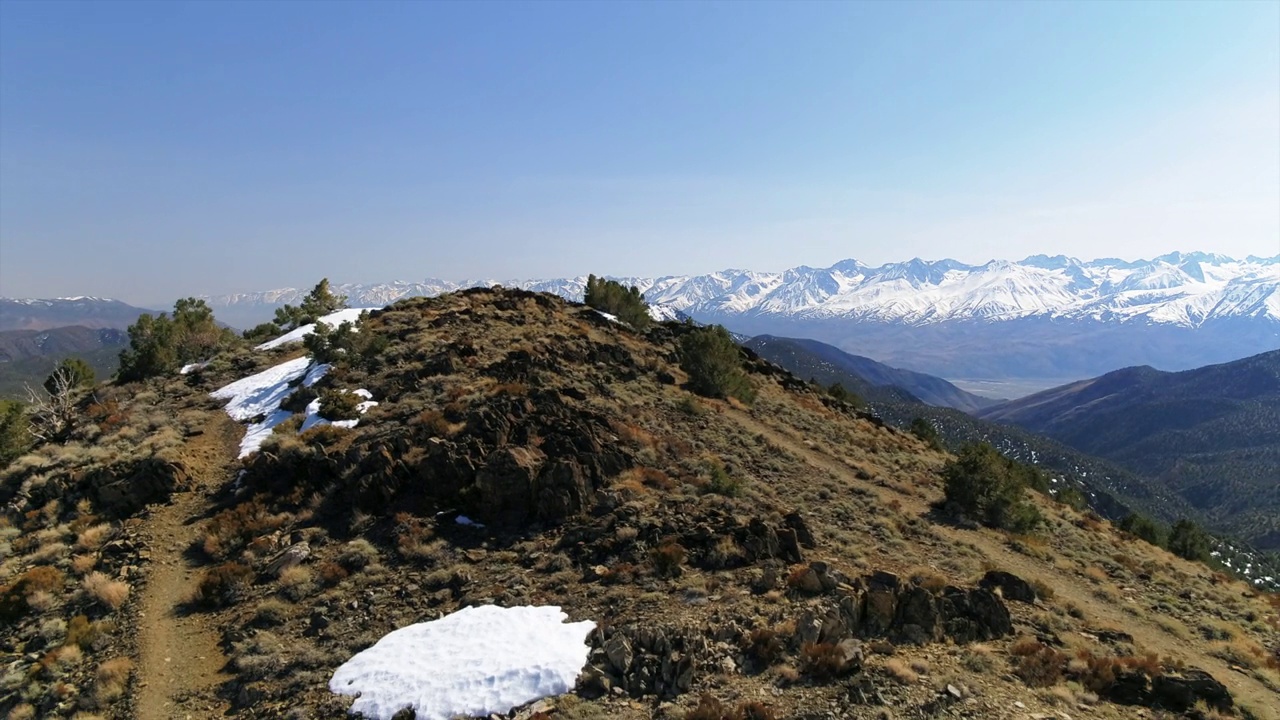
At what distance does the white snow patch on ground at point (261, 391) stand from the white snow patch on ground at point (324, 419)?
2520 mm

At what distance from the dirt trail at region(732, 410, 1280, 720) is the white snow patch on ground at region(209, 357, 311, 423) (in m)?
25.4

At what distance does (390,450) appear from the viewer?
67.9ft

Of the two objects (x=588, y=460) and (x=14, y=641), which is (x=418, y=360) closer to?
(x=588, y=460)

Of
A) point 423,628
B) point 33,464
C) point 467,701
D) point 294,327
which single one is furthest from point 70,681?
point 294,327

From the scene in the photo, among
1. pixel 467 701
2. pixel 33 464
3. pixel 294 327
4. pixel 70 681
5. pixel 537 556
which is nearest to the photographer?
pixel 467 701

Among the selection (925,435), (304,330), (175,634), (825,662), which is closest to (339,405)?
(175,634)

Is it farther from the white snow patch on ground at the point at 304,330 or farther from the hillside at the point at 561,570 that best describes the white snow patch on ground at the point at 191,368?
the hillside at the point at 561,570

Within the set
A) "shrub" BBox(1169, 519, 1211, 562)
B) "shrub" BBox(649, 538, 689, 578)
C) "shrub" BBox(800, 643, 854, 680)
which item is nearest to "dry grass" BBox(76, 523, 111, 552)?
"shrub" BBox(649, 538, 689, 578)

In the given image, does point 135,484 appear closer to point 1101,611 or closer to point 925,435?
point 1101,611

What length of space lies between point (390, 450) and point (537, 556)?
7.34 m

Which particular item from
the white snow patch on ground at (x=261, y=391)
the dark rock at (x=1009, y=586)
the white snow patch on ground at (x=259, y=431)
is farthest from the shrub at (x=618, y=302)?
the dark rock at (x=1009, y=586)

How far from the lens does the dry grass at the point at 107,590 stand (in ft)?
49.4

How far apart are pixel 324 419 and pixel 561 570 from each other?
15.0m

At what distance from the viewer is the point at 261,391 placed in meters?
30.5
